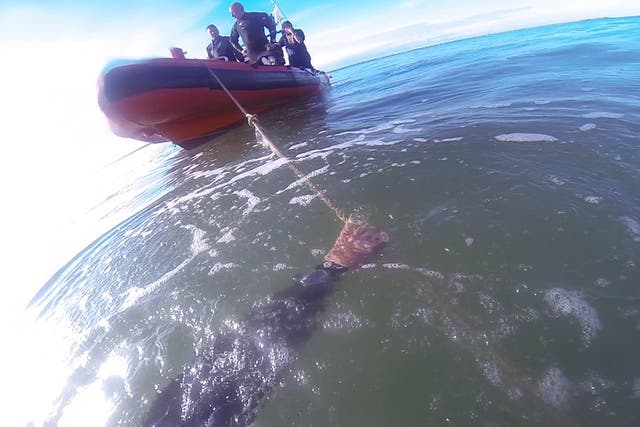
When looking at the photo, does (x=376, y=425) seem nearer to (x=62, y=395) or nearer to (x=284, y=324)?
(x=284, y=324)

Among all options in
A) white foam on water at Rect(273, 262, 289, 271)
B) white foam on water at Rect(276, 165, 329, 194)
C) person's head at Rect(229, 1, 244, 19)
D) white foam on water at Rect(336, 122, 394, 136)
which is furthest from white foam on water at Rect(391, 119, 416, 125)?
person's head at Rect(229, 1, 244, 19)

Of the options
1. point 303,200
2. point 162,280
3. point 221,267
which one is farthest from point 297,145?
point 162,280

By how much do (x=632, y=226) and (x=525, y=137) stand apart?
2578mm

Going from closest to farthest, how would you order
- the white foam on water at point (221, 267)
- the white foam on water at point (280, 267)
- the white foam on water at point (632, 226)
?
the white foam on water at point (632, 226), the white foam on water at point (280, 267), the white foam on water at point (221, 267)

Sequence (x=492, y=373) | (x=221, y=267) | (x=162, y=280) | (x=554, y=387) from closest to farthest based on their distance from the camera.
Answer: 1. (x=554, y=387)
2. (x=492, y=373)
3. (x=221, y=267)
4. (x=162, y=280)

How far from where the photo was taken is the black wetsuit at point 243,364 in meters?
2.38

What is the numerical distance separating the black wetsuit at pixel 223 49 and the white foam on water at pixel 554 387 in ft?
46.5

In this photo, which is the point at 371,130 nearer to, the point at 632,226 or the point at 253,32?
the point at 632,226

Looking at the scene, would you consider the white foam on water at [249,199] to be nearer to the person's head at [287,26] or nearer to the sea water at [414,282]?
the sea water at [414,282]

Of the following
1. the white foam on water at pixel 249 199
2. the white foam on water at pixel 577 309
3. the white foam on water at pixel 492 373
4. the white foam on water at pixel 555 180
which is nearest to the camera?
the white foam on water at pixel 492 373

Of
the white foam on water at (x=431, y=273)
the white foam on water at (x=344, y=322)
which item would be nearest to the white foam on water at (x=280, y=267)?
the white foam on water at (x=344, y=322)

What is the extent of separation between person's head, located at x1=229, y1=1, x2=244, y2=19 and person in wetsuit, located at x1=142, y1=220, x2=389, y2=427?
1159cm

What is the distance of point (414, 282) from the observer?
293 cm

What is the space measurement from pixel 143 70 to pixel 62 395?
8.04 m
